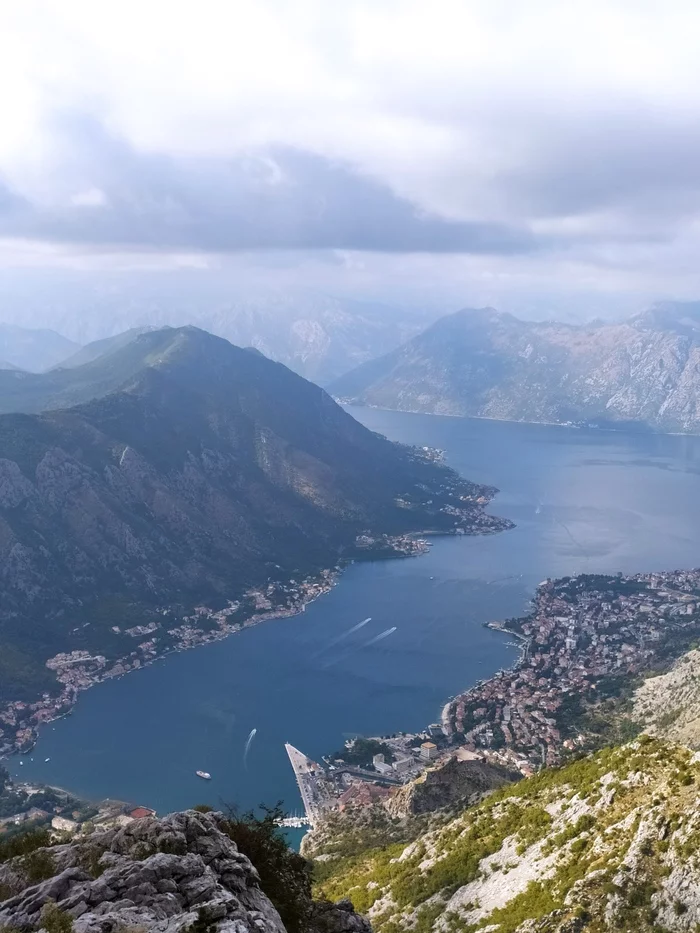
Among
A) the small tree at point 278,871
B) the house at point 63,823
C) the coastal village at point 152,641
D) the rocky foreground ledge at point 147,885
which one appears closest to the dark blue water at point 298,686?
the coastal village at point 152,641

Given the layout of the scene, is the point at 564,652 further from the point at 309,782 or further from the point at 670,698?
the point at 309,782

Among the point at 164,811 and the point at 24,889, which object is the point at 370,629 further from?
the point at 24,889

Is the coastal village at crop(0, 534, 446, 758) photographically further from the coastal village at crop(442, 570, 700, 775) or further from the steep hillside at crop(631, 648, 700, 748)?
the steep hillside at crop(631, 648, 700, 748)

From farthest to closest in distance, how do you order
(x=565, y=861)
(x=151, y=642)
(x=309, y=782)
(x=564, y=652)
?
(x=151, y=642), (x=564, y=652), (x=309, y=782), (x=565, y=861)

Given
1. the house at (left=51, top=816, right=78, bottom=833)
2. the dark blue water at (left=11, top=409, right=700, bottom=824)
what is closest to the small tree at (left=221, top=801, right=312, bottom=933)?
the house at (left=51, top=816, right=78, bottom=833)

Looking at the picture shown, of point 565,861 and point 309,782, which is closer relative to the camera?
point 565,861

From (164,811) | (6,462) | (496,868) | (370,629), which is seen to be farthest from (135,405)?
(496,868)

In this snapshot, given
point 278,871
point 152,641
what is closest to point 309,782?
point 152,641
